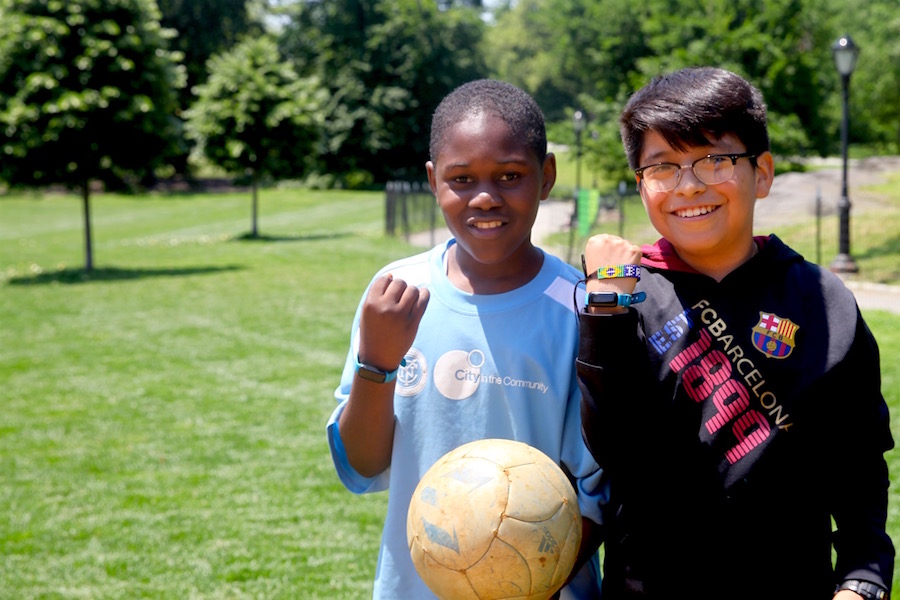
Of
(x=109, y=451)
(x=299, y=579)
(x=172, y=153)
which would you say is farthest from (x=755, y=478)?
(x=172, y=153)

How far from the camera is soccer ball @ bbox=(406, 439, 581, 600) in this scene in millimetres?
1932

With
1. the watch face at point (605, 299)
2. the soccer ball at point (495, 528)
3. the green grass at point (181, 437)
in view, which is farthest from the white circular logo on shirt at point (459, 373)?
the green grass at point (181, 437)

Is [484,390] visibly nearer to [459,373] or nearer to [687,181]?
[459,373]

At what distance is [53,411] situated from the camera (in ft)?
29.3

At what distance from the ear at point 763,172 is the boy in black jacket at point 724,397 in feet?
0.10

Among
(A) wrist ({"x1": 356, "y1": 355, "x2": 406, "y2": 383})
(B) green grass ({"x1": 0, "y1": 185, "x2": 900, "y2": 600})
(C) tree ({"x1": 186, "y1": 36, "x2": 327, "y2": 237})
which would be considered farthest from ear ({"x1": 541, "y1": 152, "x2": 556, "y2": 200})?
(C) tree ({"x1": 186, "y1": 36, "x2": 327, "y2": 237})

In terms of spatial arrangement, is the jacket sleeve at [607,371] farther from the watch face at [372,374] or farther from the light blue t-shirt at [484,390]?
the watch face at [372,374]

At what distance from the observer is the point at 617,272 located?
2035mm

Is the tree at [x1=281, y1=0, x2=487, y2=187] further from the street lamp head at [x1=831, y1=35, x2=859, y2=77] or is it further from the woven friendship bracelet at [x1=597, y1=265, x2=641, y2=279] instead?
the woven friendship bracelet at [x1=597, y1=265, x2=641, y2=279]

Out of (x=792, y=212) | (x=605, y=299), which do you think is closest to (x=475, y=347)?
(x=605, y=299)

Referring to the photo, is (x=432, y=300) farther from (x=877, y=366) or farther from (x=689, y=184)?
(x=877, y=366)

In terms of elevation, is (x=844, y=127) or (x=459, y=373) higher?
(x=844, y=127)

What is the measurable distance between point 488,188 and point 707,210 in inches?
20.7

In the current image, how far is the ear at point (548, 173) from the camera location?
248cm
